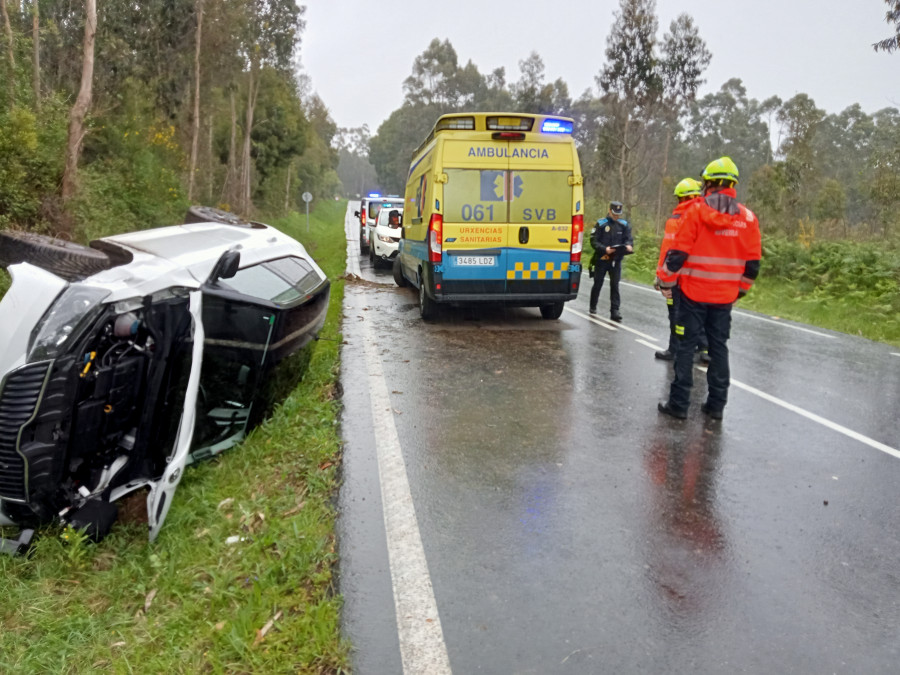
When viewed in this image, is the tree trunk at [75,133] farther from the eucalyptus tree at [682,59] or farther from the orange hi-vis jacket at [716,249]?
the eucalyptus tree at [682,59]

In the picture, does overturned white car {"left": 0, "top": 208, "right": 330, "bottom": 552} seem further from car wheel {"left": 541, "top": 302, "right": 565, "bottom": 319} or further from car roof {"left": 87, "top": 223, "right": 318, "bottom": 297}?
car wheel {"left": 541, "top": 302, "right": 565, "bottom": 319}

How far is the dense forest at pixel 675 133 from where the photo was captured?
84.7ft

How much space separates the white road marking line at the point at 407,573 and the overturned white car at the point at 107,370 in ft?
3.78

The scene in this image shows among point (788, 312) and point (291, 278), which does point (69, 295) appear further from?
point (788, 312)

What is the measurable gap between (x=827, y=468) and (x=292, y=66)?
3868 centimetres

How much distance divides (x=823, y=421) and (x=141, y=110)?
2130 centimetres

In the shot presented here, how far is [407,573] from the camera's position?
3223mm

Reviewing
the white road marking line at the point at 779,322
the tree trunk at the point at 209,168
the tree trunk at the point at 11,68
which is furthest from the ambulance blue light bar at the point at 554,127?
the tree trunk at the point at 209,168

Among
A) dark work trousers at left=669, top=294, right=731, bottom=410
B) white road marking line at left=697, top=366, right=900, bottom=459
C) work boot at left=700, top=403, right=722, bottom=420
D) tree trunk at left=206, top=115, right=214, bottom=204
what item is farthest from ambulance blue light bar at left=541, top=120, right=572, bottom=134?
tree trunk at left=206, top=115, right=214, bottom=204

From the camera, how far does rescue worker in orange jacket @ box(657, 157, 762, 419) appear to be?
5434mm

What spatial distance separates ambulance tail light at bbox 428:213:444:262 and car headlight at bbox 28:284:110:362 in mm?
5686

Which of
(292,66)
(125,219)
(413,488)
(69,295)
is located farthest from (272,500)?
(292,66)

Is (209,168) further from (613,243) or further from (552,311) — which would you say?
(613,243)

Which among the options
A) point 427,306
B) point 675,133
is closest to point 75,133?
point 427,306
